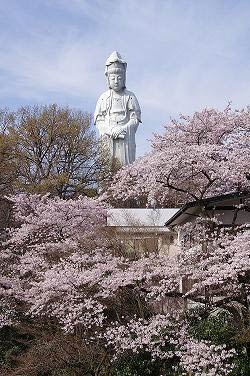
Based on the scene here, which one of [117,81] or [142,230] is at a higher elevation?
[117,81]

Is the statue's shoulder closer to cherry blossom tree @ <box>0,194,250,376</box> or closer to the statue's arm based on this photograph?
the statue's arm

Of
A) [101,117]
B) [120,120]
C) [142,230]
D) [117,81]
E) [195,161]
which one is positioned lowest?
[142,230]

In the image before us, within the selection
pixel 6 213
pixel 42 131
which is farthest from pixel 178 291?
pixel 42 131

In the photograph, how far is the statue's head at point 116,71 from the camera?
92.4ft

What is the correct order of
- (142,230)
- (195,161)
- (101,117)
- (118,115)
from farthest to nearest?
(101,117) → (118,115) → (142,230) → (195,161)

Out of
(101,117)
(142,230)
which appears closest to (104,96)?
(101,117)

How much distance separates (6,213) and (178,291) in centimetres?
1163

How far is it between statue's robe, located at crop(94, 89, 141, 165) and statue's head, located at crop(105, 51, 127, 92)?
488 mm

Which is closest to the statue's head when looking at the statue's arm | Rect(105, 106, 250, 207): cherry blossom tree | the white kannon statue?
the white kannon statue

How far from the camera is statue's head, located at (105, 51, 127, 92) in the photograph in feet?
92.4

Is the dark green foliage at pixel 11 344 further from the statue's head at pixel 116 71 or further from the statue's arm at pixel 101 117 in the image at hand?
the statue's head at pixel 116 71

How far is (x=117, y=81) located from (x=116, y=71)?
1.70ft

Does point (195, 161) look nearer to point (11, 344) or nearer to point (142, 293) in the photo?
point (142, 293)

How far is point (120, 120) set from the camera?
1138 inches
